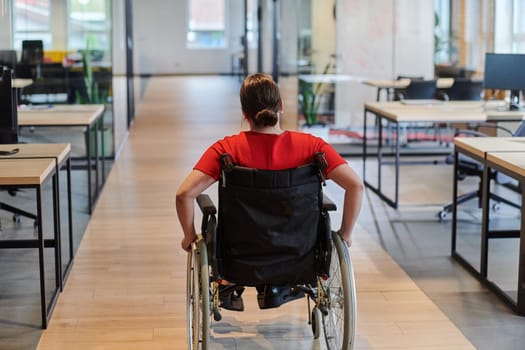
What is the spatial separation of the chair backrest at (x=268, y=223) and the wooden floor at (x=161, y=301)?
66cm

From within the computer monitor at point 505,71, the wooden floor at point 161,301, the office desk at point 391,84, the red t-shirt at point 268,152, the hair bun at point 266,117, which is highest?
the computer monitor at point 505,71

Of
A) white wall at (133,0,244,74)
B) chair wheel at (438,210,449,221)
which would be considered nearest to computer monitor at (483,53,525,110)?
chair wheel at (438,210,449,221)

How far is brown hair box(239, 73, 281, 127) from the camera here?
3146 millimetres

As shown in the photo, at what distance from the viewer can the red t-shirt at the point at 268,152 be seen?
10.2 feet

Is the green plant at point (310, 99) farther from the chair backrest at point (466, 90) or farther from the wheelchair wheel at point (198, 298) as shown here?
the wheelchair wheel at point (198, 298)

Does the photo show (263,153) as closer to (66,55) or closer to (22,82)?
(22,82)

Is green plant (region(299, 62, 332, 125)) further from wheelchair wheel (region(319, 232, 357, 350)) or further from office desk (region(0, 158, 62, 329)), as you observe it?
wheelchair wheel (region(319, 232, 357, 350))

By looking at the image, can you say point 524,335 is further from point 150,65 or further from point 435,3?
point 150,65

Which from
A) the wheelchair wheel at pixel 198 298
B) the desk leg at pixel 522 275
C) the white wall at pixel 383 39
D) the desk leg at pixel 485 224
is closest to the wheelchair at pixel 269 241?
the wheelchair wheel at pixel 198 298

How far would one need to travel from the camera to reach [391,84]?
8.85 m

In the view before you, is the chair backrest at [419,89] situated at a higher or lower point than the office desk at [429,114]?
higher

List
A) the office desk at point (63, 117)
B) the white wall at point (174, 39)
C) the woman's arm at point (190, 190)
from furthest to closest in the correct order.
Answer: the white wall at point (174, 39) → the office desk at point (63, 117) → the woman's arm at point (190, 190)

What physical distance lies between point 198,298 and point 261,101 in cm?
73

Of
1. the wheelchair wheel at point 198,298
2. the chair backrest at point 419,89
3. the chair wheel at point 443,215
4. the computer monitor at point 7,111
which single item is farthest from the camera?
the chair backrest at point 419,89
